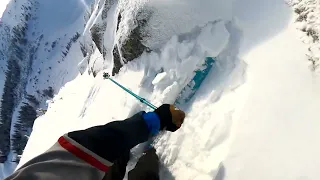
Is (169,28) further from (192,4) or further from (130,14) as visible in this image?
(130,14)

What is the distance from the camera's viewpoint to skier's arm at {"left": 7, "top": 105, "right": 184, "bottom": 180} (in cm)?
180

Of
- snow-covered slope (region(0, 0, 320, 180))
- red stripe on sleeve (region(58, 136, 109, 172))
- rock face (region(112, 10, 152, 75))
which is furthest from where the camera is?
rock face (region(112, 10, 152, 75))

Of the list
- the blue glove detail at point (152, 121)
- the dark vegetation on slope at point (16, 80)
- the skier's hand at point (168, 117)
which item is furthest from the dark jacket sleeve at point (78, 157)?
the dark vegetation on slope at point (16, 80)

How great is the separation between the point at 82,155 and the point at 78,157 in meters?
0.03

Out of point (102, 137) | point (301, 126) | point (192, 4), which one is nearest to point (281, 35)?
point (301, 126)

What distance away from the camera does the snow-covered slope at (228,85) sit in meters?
2.66

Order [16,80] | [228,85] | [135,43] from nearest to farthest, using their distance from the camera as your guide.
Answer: [228,85] < [135,43] < [16,80]

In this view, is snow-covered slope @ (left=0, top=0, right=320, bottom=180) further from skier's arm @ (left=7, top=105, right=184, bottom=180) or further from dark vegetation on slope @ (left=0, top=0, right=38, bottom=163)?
dark vegetation on slope @ (left=0, top=0, right=38, bottom=163)

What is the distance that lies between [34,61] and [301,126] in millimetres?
49964

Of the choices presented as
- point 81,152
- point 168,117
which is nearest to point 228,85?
point 168,117

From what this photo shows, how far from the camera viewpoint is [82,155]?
2.00 metres

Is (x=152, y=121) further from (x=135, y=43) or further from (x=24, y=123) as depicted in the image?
(x=24, y=123)

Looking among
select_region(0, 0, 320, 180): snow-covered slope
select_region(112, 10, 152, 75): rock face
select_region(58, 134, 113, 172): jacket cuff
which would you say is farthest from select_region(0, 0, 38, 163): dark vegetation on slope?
select_region(58, 134, 113, 172): jacket cuff

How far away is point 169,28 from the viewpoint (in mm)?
4668
